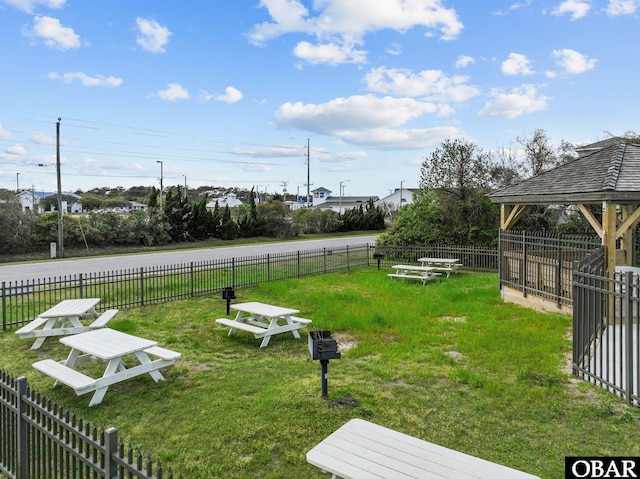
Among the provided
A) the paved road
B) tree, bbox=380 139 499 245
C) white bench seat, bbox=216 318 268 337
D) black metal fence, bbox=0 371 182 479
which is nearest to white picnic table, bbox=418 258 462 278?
tree, bbox=380 139 499 245

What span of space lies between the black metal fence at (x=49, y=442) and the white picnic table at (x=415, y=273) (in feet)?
43.2

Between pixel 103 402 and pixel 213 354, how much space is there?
225 cm

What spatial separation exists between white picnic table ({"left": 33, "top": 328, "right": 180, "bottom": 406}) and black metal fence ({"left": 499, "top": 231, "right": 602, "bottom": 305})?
921cm

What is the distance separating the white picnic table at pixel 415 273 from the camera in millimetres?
15711

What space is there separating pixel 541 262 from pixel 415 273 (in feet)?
20.9

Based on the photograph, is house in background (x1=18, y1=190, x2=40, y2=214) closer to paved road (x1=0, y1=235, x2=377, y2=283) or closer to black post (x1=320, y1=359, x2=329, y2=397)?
paved road (x1=0, y1=235, x2=377, y2=283)

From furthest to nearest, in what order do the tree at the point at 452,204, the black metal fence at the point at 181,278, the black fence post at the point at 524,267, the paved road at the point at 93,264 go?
the tree at the point at 452,204
the paved road at the point at 93,264
the black fence post at the point at 524,267
the black metal fence at the point at 181,278

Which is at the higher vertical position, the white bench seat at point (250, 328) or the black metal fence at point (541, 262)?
the black metal fence at point (541, 262)

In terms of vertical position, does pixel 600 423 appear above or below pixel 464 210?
below

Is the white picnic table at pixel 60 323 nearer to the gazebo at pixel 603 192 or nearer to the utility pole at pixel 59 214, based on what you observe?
the gazebo at pixel 603 192

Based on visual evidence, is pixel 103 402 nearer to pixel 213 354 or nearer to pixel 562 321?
pixel 213 354

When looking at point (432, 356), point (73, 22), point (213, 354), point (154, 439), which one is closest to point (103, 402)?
point (154, 439)

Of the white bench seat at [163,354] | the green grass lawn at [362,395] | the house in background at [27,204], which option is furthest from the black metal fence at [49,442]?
the house in background at [27,204]

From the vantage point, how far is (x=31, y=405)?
3385mm
